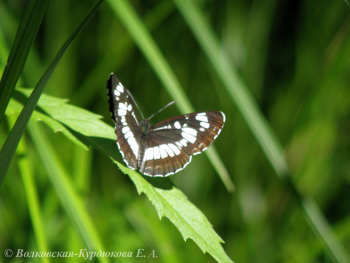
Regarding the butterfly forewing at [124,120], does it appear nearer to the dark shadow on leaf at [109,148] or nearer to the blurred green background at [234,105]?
the dark shadow on leaf at [109,148]

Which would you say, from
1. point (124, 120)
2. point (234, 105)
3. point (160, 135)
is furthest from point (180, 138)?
point (234, 105)

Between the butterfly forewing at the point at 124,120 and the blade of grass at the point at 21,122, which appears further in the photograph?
the butterfly forewing at the point at 124,120

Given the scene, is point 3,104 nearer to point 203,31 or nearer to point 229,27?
point 203,31

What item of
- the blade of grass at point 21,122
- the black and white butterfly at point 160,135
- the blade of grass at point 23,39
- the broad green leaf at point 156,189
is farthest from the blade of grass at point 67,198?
the blade of grass at point 23,39

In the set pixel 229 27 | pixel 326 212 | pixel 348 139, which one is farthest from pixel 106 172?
pixel 348 139

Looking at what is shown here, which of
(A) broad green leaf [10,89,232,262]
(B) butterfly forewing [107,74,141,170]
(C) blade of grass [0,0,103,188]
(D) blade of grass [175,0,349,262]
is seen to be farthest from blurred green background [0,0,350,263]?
(C) blade of grass [0,0,103,188]

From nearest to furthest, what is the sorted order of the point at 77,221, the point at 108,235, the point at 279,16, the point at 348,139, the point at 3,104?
the point at 3,104, the point at 77,221, the point at 108,235, the point at 348,139, the point at 279,16
